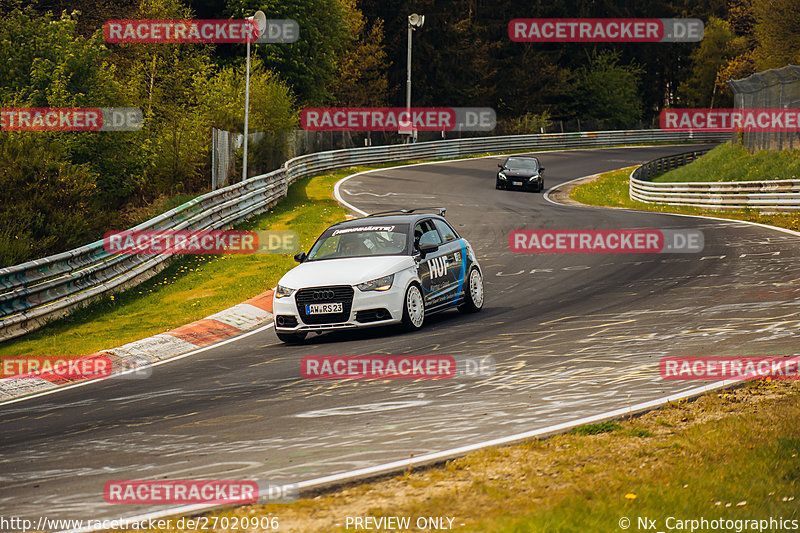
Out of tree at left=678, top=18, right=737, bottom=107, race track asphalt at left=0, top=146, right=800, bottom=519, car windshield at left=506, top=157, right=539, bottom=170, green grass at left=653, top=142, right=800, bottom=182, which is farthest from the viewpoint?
tree at left=678, top=18, right=737, bottom=107

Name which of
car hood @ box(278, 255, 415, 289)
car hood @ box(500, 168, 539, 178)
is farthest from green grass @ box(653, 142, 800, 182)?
car hood @ box(278, 255, 415, 289)

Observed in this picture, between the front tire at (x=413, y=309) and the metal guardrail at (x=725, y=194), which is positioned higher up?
the metal guardrail at (x=725, y=194)

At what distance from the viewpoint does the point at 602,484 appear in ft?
18.8

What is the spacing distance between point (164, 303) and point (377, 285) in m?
6.03

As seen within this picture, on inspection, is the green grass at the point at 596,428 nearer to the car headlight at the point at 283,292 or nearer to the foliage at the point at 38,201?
the car headlight at the point at 283,292

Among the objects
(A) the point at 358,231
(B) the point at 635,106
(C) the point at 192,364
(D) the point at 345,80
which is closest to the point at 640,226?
(A) the point at 358,231

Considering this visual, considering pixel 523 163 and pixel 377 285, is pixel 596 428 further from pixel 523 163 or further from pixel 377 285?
pixel 523 163

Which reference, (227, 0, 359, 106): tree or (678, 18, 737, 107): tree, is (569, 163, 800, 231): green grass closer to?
(227, 0, 359, 106): tree

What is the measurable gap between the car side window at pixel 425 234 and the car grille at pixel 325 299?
1.65 metres

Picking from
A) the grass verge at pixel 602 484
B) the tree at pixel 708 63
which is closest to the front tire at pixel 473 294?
the grass verge at pixel 602 484

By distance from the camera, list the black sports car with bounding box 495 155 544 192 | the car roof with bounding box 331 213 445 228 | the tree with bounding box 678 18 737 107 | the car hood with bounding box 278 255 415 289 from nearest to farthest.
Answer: the car hood with bounding box 278 255 415 289 → the car roof with bounding box 331 213 445 228 → the black sports car with bounding box 495 155 544 192 → the tree with bounding box 678 18 737 107

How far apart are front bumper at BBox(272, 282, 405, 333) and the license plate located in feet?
0.15

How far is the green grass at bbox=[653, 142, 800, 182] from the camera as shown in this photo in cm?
2794

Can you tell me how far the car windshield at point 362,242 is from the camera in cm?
1311
